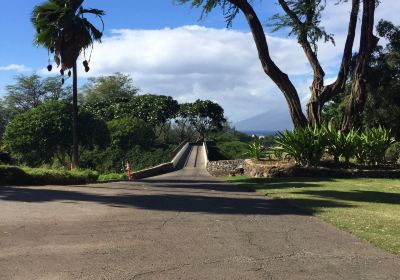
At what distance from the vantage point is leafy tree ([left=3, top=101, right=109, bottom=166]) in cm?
4134

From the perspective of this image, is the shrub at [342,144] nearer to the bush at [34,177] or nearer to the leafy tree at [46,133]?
the bush at [34,177]

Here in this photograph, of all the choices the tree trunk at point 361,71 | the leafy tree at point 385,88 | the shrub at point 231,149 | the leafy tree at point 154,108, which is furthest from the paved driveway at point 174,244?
the leafy tree at point 154,108

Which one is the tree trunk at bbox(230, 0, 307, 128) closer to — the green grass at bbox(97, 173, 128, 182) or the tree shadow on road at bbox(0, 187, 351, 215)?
the green grass at bbox(97, 173, 128, 182)

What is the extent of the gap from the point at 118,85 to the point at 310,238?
92083mm

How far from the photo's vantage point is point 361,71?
2423 cm

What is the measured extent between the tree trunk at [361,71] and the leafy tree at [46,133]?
23640 millimetres

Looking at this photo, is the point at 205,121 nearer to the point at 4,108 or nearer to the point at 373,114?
the point at 4,108

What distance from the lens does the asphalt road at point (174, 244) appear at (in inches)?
227

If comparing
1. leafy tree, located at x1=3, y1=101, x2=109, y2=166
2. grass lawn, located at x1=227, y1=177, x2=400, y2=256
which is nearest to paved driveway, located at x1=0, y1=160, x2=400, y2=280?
grass lawn, located at x1=227, y1=177, x2=400, y2=256

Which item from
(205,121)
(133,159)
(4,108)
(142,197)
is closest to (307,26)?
(142,197)

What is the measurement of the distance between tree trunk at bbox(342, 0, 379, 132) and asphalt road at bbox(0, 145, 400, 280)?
1442 cm

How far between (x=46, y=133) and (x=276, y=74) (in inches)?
891

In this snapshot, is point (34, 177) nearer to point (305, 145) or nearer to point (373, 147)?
point (305, 145)

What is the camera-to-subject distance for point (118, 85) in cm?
9744
